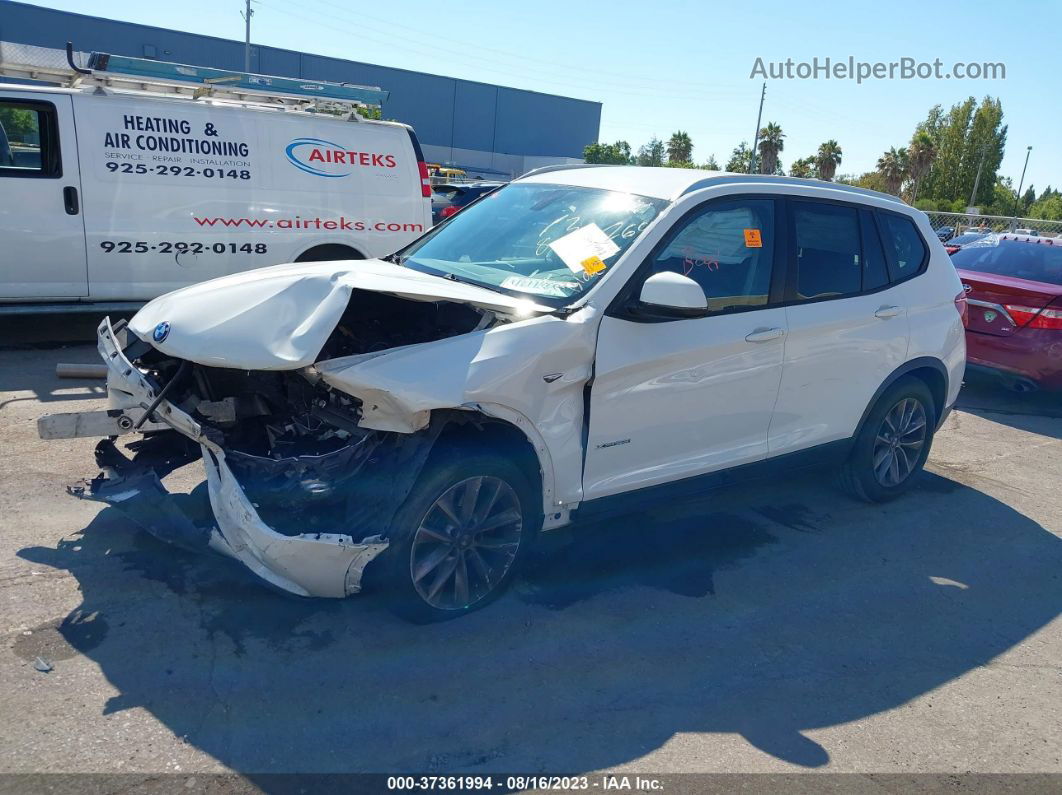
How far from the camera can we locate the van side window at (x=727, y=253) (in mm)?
4219

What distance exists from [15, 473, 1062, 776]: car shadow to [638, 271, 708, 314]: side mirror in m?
1.50

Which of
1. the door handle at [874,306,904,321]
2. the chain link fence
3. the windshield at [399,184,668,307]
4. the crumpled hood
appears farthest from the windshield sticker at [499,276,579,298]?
the chain link fence

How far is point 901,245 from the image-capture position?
18.0 ft

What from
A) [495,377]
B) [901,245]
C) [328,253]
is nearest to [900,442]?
[901,245]

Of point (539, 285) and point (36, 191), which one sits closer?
point (539, 285)

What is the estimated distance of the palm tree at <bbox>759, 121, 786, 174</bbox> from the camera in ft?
186

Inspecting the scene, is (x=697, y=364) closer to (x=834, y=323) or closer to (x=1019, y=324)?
(x=834, y=323)

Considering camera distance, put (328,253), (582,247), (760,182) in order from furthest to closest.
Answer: (328,253)
(760,182)
(582,247)

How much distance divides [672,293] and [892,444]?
2.73 metres

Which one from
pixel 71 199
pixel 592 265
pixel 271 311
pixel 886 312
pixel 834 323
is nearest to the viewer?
pixel 271 311

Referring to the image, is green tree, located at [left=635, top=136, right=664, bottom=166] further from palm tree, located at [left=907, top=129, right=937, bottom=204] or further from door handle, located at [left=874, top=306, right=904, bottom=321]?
door handle, located at [left=874, top=306, right=904, bottom=321]

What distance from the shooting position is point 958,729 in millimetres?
3443

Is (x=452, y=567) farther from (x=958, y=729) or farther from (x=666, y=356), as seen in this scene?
(x=958, y=729)

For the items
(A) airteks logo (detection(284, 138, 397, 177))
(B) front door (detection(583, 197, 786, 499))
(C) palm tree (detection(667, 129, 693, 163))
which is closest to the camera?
(B) front door (detection(583, 197, 786, 499))
